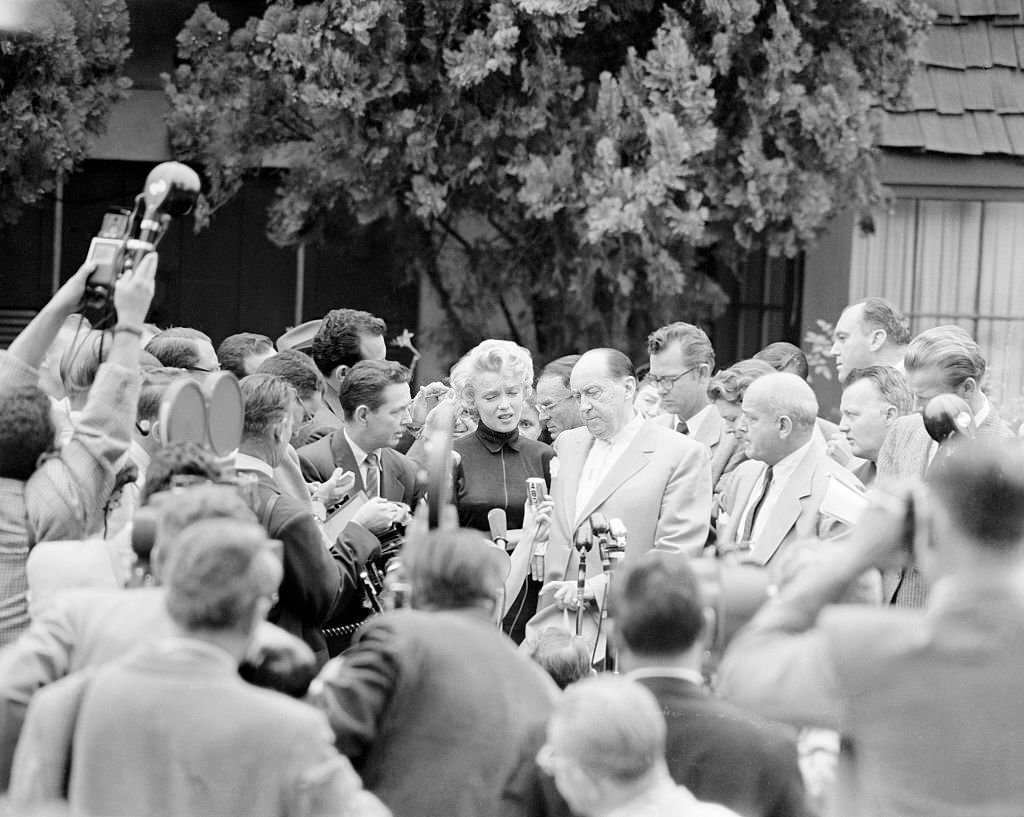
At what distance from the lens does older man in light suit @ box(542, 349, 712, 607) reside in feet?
18.5

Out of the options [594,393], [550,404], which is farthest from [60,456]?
[550,404]

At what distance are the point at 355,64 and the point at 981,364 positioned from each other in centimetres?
540

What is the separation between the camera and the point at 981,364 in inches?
217

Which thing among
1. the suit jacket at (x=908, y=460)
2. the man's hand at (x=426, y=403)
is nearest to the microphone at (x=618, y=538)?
the suit jacket at (x=908, y=460)

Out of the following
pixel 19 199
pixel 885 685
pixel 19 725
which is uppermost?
pixel 19 199

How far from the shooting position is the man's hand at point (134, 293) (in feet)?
13.0

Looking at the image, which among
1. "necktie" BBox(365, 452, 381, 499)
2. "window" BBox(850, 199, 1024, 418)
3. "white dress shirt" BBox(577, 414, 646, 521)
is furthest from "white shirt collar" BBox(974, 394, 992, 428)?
"window" BBox(850, 199, 1024, 418)

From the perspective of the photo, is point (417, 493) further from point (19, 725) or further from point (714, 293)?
point (714, 293)

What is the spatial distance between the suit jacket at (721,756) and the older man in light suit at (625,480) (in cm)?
228

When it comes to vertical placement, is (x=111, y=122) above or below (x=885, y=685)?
above

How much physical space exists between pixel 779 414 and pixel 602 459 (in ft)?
2.36

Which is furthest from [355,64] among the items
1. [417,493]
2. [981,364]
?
[981,364]

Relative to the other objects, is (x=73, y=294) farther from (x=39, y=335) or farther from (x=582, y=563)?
(x=582, y=563)

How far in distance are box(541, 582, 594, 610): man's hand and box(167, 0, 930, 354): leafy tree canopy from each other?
14.6 feet
